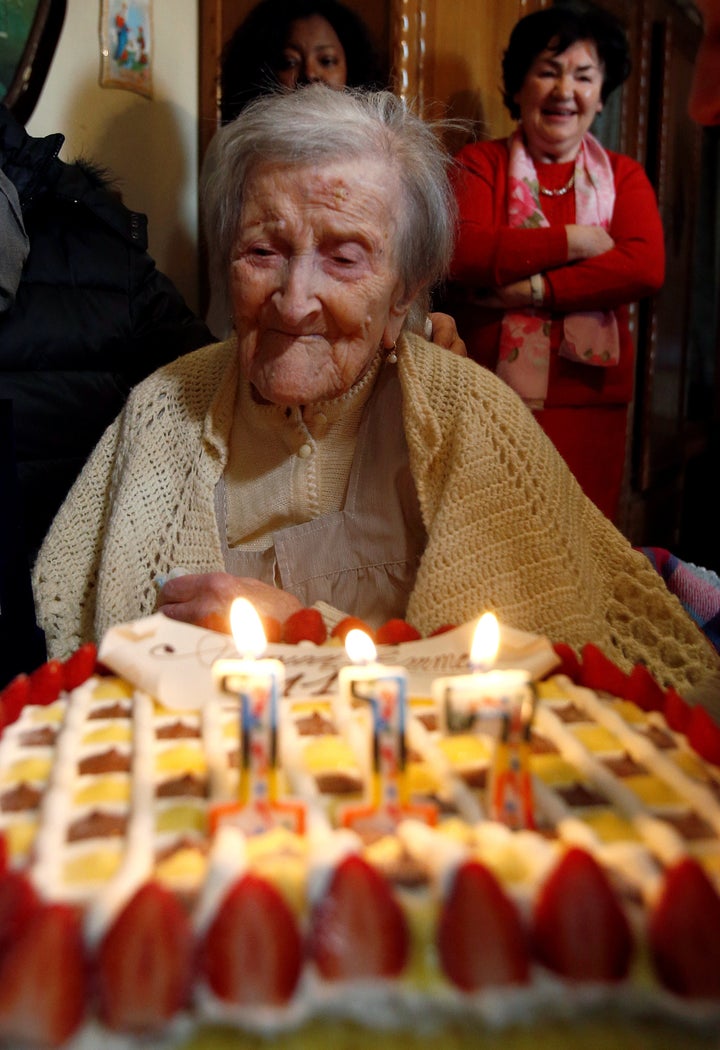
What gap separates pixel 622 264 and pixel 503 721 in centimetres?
193

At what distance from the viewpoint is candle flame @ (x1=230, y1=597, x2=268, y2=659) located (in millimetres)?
810

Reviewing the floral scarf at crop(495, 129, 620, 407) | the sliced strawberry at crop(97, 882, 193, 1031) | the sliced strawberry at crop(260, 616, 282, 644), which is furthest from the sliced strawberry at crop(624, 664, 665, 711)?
the floral scarf at crop(495, 129, 620, 407)

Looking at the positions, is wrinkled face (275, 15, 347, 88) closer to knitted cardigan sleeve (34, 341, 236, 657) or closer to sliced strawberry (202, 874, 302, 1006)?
knitted cardigan sleeve (34, 341, 236, 657)

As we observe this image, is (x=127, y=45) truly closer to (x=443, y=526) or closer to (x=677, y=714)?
(x=443, y=526)

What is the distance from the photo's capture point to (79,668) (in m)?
0.98

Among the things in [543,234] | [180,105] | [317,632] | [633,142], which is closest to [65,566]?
[317,632]

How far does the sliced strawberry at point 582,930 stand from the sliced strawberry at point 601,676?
38cm

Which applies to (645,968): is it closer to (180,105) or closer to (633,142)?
(180,105)

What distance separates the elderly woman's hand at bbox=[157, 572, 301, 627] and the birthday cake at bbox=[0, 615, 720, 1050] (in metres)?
0.42

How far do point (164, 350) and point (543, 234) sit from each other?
0.97 metres

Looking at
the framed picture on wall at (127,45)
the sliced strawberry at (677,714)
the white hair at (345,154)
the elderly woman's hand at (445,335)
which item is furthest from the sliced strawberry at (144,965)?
the framed picture on wall at (127,45)

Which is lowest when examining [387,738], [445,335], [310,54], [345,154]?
[387,738]

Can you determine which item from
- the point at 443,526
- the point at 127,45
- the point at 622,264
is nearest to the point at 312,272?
the point at 443,526

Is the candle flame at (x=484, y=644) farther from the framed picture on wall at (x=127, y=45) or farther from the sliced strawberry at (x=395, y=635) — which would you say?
the framed picture on wall at (x=127, y=45)
